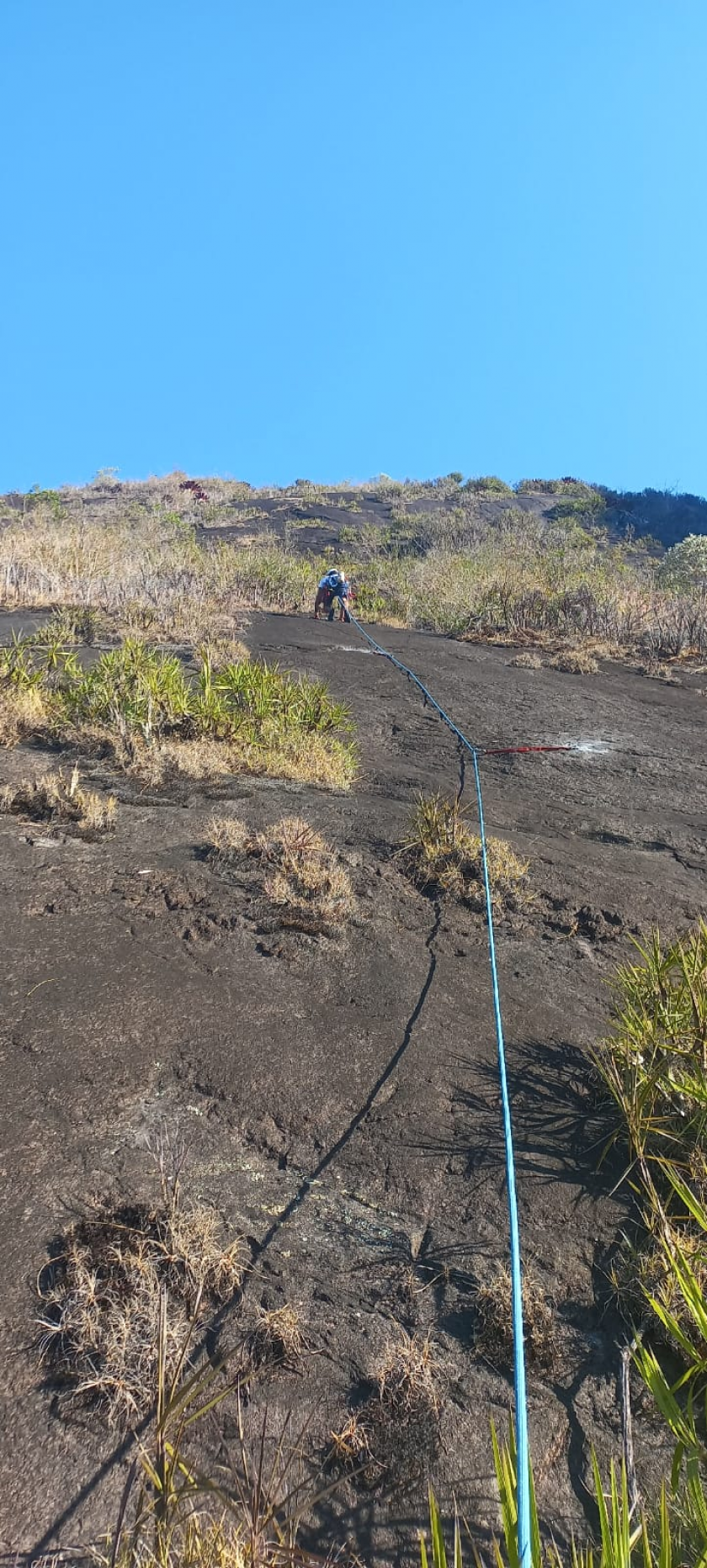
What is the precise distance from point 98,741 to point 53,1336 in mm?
5276

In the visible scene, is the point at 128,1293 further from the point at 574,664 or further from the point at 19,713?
the point at 574,664

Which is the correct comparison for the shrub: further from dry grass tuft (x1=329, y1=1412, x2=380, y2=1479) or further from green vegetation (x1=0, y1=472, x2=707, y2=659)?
dry grass tuft (x1=329, y1=1412, x2=380, y2=1479)

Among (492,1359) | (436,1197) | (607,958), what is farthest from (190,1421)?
(607,958)

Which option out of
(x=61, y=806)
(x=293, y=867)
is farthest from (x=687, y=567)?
(x=61, y=806)

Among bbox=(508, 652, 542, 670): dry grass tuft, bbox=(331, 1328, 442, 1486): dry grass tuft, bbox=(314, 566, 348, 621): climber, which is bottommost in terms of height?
bbox=(331, 1328, 442, 1486): dry grass tuft

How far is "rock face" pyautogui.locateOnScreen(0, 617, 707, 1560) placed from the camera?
186 centimetres

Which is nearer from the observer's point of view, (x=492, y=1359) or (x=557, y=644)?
(x=492, y=1359)

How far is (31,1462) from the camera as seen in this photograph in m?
1.74

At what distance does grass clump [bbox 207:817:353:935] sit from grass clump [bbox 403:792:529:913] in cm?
51

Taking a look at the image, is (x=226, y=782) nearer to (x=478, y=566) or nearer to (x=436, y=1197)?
(x=436, y=1197)

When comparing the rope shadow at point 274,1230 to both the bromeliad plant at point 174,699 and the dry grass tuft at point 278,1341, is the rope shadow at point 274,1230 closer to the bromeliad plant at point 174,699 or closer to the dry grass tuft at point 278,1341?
the dry grass tuft at point 278,1341

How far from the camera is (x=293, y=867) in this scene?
4.78 meters

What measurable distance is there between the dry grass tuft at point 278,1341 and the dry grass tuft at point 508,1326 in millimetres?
442

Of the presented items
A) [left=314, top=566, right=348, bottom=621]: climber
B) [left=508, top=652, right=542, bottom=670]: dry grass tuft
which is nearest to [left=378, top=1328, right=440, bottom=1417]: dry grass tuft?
[left=508, top=652, right=542, bottom=670]: dry grass tuft
